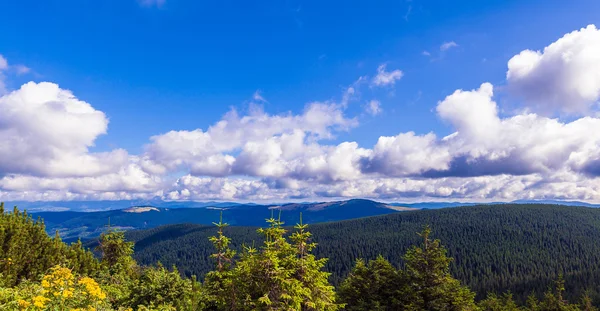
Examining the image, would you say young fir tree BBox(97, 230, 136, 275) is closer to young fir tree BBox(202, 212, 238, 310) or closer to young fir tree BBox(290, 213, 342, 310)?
young fir tree BBox(202, 212, 238, 310)

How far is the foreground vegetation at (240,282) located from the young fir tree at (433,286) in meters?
0.08

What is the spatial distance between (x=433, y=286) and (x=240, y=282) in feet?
55.2

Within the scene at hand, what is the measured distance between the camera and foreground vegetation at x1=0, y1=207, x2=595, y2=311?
12727 millimetres

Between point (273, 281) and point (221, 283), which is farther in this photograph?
point (221, 283)

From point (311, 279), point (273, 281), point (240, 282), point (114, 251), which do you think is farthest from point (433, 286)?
point (114, 251)

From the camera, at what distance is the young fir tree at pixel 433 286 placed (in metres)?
25.0

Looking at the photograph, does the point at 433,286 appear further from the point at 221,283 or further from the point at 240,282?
the point at 221,283

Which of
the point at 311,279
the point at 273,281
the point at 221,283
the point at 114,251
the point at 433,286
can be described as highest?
the point at 273,281

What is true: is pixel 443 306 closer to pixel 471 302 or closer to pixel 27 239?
pixel 471 302

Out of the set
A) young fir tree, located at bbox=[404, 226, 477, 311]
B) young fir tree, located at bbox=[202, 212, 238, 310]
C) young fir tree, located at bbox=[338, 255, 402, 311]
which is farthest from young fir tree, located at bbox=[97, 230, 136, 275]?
young fir tree, located at bbox=[404, 226, 477, 311]

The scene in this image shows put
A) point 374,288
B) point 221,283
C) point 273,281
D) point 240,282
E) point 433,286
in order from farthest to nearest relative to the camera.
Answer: point 374,288 < point 433,286 < point 221,283 < point 240,282 < point 273,281

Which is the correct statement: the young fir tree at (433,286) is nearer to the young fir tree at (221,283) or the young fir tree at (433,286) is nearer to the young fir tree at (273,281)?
the young fir tree at (273,281)

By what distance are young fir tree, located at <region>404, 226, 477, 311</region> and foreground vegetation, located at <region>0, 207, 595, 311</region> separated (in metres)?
0.08

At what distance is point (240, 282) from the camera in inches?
725
